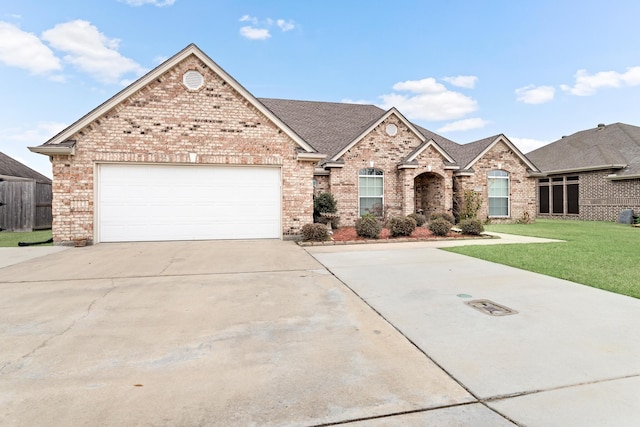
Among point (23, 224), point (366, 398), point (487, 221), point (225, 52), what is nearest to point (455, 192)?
point (487, 221)

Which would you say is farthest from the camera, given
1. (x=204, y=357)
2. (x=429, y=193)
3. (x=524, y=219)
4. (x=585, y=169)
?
(x=585, y=169)

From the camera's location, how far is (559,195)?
23.5 m

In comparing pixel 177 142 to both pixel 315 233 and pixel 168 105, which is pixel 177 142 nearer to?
pixel 168 105

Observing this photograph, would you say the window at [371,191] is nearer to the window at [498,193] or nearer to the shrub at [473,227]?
the shrub at [473,227]

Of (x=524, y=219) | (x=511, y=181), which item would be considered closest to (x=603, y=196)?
(x=524, y=219)

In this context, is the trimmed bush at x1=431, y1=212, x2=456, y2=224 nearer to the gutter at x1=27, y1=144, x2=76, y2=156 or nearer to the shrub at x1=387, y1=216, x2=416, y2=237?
the shrub at x1=387, y1=216, x2=416, y2=237

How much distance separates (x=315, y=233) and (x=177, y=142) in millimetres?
5389

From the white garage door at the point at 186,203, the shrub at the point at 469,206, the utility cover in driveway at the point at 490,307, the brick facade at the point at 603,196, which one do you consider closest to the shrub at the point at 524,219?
the shrub at the point at 469,206

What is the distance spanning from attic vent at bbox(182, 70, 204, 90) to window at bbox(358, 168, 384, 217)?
343 inches

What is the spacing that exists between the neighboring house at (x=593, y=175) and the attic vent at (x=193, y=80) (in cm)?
1942

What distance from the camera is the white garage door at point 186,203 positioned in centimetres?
1076

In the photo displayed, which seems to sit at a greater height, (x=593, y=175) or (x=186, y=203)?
(x=593, y=175)

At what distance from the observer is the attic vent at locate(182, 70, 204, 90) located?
11023 mm

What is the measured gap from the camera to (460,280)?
5.76 metres
